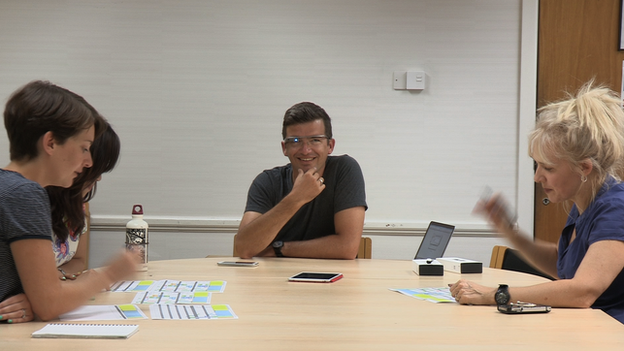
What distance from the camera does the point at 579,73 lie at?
3855 mm

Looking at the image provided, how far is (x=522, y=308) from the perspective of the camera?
1441 mm

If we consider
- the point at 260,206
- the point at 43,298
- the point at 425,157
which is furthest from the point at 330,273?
the point at 425,157

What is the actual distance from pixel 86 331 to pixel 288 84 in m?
2.94

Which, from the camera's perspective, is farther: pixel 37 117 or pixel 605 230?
pixel 605 230

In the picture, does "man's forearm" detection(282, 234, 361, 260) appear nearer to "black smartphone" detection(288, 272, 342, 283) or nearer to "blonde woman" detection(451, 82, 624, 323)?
"black smartphone" detection(288, 272, 342, 283)

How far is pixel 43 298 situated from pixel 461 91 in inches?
128

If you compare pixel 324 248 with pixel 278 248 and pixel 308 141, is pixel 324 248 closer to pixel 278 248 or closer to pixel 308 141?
pixel 278 248

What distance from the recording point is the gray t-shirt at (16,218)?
4.02ft

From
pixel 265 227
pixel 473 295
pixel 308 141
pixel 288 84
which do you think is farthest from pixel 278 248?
pixel 288 84

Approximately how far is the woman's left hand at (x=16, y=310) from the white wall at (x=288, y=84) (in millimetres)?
2667

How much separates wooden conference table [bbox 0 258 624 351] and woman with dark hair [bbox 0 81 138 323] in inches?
2.9

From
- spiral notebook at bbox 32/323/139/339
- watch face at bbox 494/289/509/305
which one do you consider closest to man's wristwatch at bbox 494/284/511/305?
watch face at bbox 494/289/509/305

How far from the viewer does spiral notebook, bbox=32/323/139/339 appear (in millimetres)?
1146

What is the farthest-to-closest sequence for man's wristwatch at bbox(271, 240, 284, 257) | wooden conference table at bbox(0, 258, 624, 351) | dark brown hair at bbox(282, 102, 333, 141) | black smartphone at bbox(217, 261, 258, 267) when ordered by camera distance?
1. dark brown hair at bbox(282, 102, 333, 141)
2. man's wristwatch at bbox(271, 240, 284, 257)
3. black smartphone at bbox(217, 261, 258, 267)
4. wooden conference table at bbox(0, 258, 624, 351)
